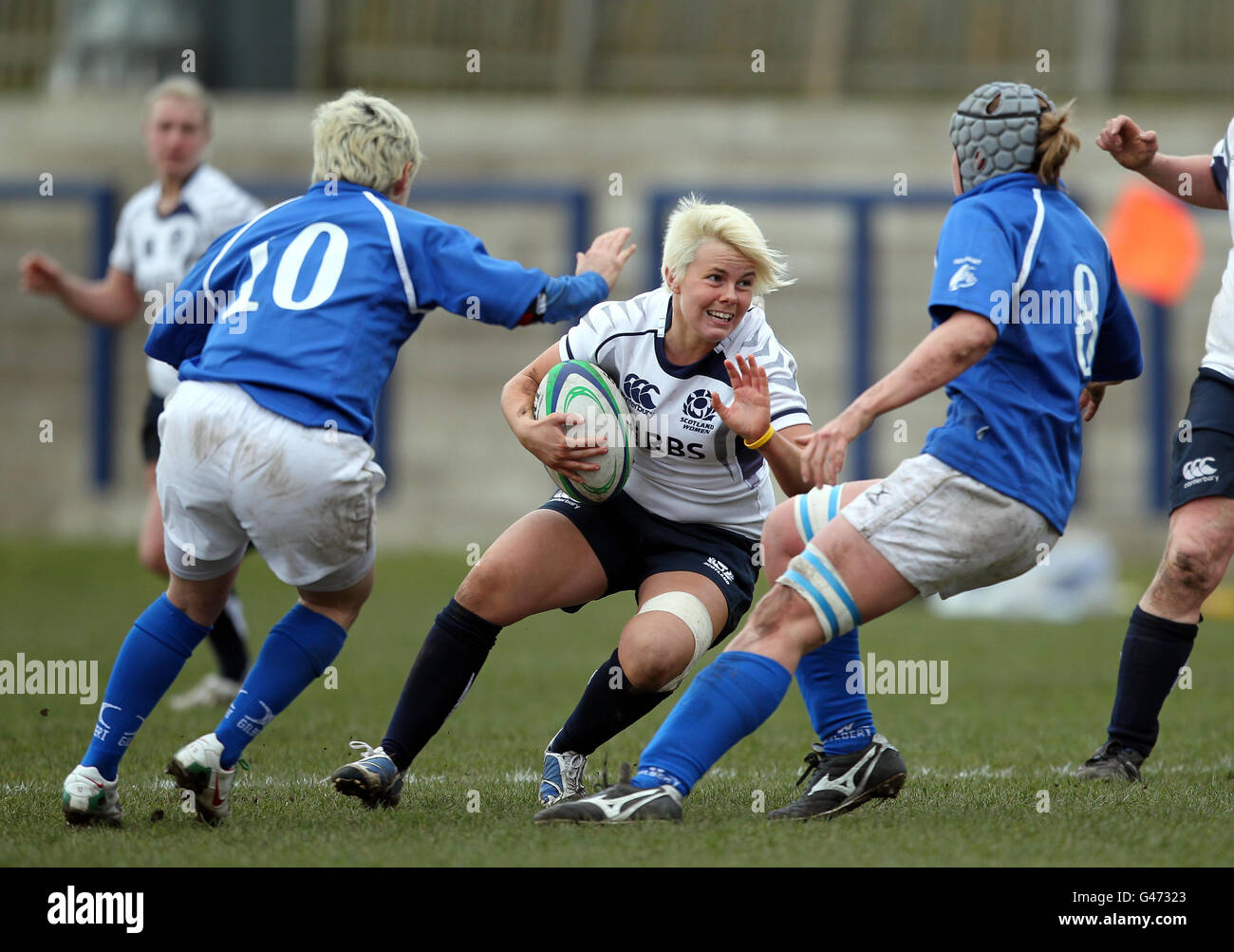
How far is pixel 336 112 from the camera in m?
4.14

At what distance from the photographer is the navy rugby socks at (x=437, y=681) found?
4.29 m

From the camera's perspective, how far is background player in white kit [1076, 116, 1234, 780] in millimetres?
4656

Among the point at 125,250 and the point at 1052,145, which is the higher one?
the point at 1052,145

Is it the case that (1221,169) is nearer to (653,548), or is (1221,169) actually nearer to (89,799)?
(653,548)

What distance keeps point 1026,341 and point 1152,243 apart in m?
9.98

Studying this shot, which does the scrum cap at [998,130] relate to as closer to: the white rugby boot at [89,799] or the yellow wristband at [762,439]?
the yellow wristband at [762,439]

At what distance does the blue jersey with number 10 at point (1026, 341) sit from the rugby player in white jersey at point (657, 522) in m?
0.51

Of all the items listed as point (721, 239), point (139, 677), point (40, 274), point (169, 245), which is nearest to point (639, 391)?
point (721, 239)

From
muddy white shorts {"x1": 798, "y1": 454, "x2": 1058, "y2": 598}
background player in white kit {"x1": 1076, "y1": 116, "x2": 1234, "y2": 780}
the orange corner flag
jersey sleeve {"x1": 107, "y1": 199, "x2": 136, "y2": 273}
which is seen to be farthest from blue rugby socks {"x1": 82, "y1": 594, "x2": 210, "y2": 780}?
the orange corner flag

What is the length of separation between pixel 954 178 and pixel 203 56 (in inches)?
482

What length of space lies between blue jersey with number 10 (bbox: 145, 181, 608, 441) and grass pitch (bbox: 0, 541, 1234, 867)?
111 cm

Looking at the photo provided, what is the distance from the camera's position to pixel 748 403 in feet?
12.9
